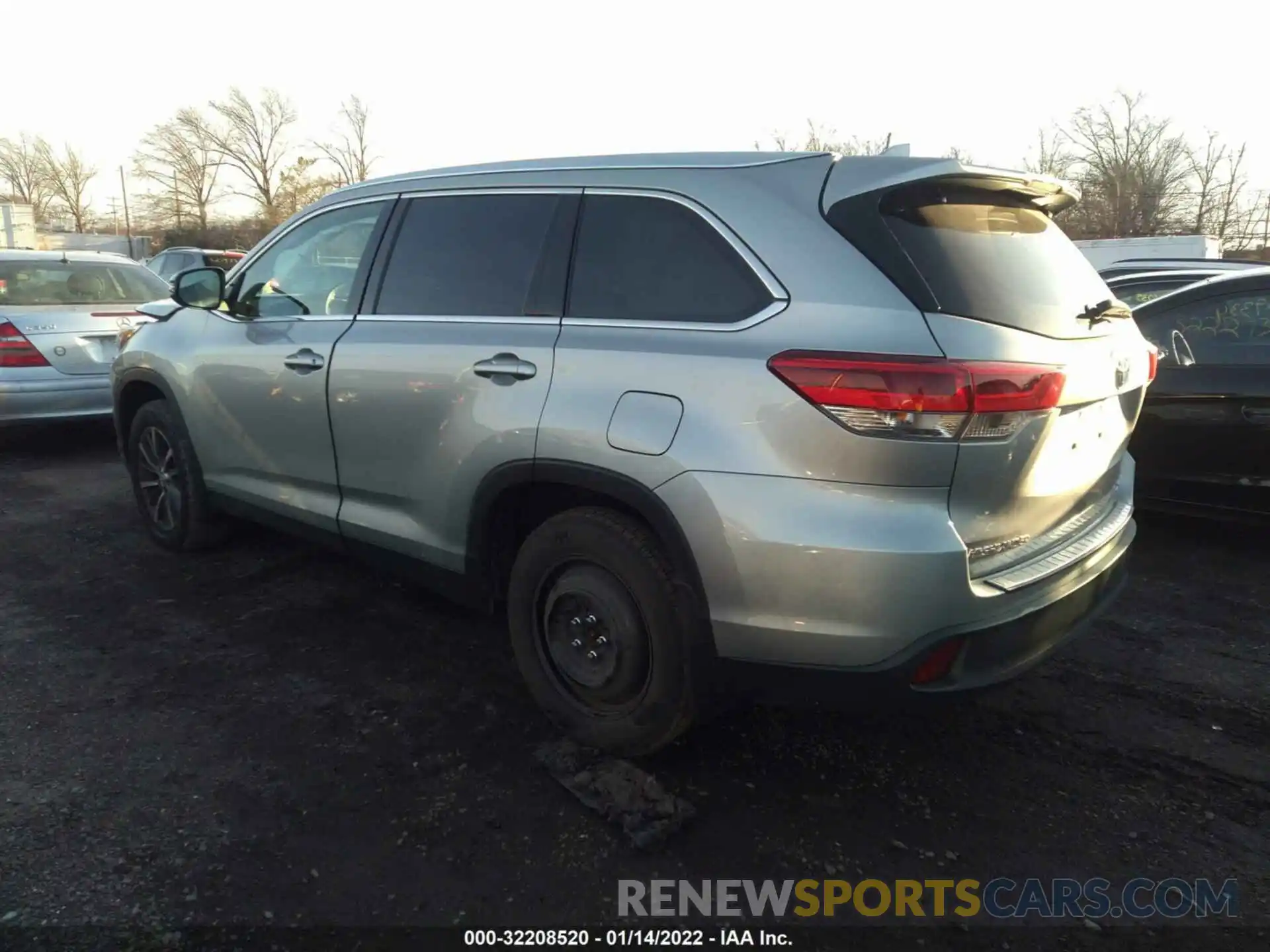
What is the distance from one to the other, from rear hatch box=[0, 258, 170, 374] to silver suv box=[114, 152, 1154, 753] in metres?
4.39

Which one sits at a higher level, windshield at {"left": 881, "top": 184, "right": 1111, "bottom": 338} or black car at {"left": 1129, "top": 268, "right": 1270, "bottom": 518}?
windshield at {"left": 881, "top": 184, "right": 1111, "bottom": 338}

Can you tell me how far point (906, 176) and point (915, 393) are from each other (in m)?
0.67

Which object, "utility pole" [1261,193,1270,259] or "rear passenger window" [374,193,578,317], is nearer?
"rear passenger window" [374,193,578,317]

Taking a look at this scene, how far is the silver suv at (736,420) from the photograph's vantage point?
7.45ft

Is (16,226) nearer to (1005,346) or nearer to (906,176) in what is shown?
(906,176)

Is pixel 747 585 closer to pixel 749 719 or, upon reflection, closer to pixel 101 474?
pixel 749 719

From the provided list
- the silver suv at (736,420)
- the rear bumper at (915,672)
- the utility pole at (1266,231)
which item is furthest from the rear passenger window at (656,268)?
the utility pole at (1266,231)

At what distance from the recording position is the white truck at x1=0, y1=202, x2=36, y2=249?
44562 mm

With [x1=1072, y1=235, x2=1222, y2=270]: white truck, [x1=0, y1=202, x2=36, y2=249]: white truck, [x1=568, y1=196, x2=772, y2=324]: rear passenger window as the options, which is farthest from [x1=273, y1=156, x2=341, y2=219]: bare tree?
[x1=568, y1=196, x2=772, y2=324]: rear passenger window

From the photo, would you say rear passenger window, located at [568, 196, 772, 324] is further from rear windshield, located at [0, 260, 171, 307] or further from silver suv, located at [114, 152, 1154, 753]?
rear windshield, located at [0, 260, 171, 307]

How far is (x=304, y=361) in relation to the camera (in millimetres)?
3697

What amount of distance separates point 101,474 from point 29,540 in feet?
5.62

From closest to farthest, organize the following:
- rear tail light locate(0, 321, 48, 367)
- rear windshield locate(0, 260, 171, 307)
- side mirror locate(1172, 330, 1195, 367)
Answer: side mirror locate(1172, 330, 1195, 367) < rear tail light locate(0, 321, 48, 367) < rear windshield locate(0, 260, 171, 307)

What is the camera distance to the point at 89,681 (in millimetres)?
3432
